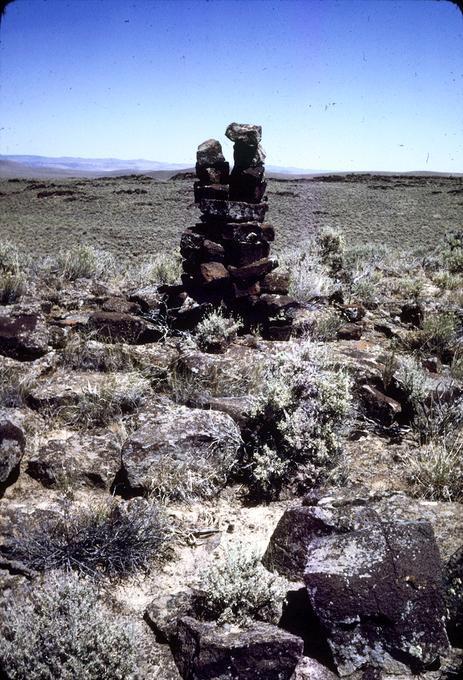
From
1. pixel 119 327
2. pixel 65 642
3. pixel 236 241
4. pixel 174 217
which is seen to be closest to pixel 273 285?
pixel 236 241

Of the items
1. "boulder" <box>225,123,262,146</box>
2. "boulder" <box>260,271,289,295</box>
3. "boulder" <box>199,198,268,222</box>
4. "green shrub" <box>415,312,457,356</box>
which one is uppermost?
"boulder" <box>225,123,262,146</box>

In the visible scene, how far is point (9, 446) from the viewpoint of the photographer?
3877mm

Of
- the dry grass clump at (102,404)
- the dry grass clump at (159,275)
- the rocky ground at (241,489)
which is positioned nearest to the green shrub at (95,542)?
the rocky ground at (241,489)

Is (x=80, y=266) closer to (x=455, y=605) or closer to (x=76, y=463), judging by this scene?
(x=76, y=463)

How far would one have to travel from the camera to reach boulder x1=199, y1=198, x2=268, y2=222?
7.24 meters

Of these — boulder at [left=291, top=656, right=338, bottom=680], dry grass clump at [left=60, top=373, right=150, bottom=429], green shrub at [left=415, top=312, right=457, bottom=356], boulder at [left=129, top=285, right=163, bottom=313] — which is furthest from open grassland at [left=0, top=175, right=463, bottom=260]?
boulder at [left=291, top=656, right=338, bottom=680]

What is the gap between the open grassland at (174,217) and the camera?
69.2ft

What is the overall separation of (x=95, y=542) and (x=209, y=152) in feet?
19.2

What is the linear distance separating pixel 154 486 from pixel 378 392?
2564mm

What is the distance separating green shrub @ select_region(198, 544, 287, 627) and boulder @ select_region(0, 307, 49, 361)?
4.01m

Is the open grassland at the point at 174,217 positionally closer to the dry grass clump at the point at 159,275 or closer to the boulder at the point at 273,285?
the dry grass clump at the point at 159,275

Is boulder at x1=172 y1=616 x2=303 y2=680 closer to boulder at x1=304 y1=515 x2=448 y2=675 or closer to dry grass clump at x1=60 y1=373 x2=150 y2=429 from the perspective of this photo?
boulder at x1=304 y1=515 x2=448 y2=675

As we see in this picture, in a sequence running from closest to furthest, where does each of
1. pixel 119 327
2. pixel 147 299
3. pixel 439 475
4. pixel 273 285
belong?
1. pixel 439 475
2. pixel 119 327
3. pixel 273 285
4. pixel 147 299

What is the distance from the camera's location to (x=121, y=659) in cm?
238
